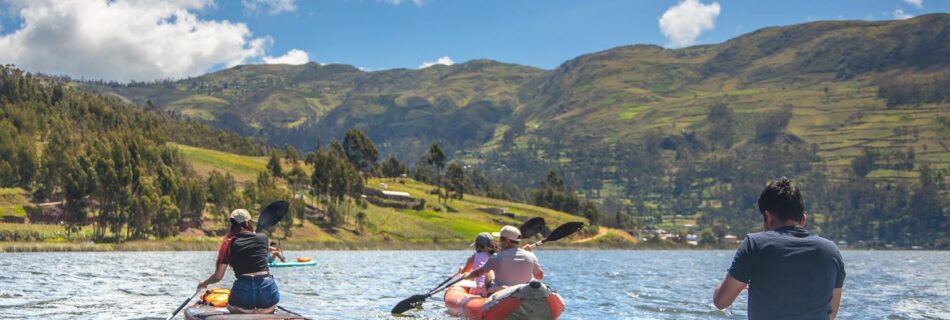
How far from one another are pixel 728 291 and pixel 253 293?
12241mm

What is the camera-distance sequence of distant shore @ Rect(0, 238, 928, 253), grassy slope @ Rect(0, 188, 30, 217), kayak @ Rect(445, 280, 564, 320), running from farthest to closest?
grassy slope @ Rect(0, 188, 30, 217) → distant shore @ Rect(0, 238, 928, 253) → kayak @ Rect(445, 280, 564, 320)

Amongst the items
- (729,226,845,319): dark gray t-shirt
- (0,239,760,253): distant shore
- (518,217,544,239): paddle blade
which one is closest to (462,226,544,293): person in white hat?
(518,217,544,239): paddle blade

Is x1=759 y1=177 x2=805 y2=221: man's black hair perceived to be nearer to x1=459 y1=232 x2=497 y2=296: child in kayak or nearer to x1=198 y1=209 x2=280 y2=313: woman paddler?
x1=198 y1=209 x2=280 y2=313: woman paddler

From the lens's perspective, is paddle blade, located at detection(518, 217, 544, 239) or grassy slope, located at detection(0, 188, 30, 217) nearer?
paddle blade, located at detection(518, 217, 544, 239)

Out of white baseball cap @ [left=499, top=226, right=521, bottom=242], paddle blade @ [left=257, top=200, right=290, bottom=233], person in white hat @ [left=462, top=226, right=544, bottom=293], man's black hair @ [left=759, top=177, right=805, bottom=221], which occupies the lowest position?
person in white hat @ [left=462, top=226, right=544, bottom=293]

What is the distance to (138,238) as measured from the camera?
131 metres

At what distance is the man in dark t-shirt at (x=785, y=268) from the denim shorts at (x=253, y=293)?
1195cm

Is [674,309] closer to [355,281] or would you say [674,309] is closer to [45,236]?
[355,281]

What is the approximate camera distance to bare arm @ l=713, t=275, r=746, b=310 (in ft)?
38.0

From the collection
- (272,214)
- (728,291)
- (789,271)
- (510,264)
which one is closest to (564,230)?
(510,264)

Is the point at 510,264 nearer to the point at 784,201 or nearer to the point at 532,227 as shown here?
the point at 532,227

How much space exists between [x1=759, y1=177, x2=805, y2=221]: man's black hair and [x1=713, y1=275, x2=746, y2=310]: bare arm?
1.00m

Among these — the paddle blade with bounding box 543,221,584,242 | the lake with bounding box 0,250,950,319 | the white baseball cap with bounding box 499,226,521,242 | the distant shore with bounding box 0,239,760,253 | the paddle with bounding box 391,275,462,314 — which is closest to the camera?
the white baseball cap with bounding box 499,226,521,242

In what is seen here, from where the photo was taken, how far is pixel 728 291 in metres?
11.7
